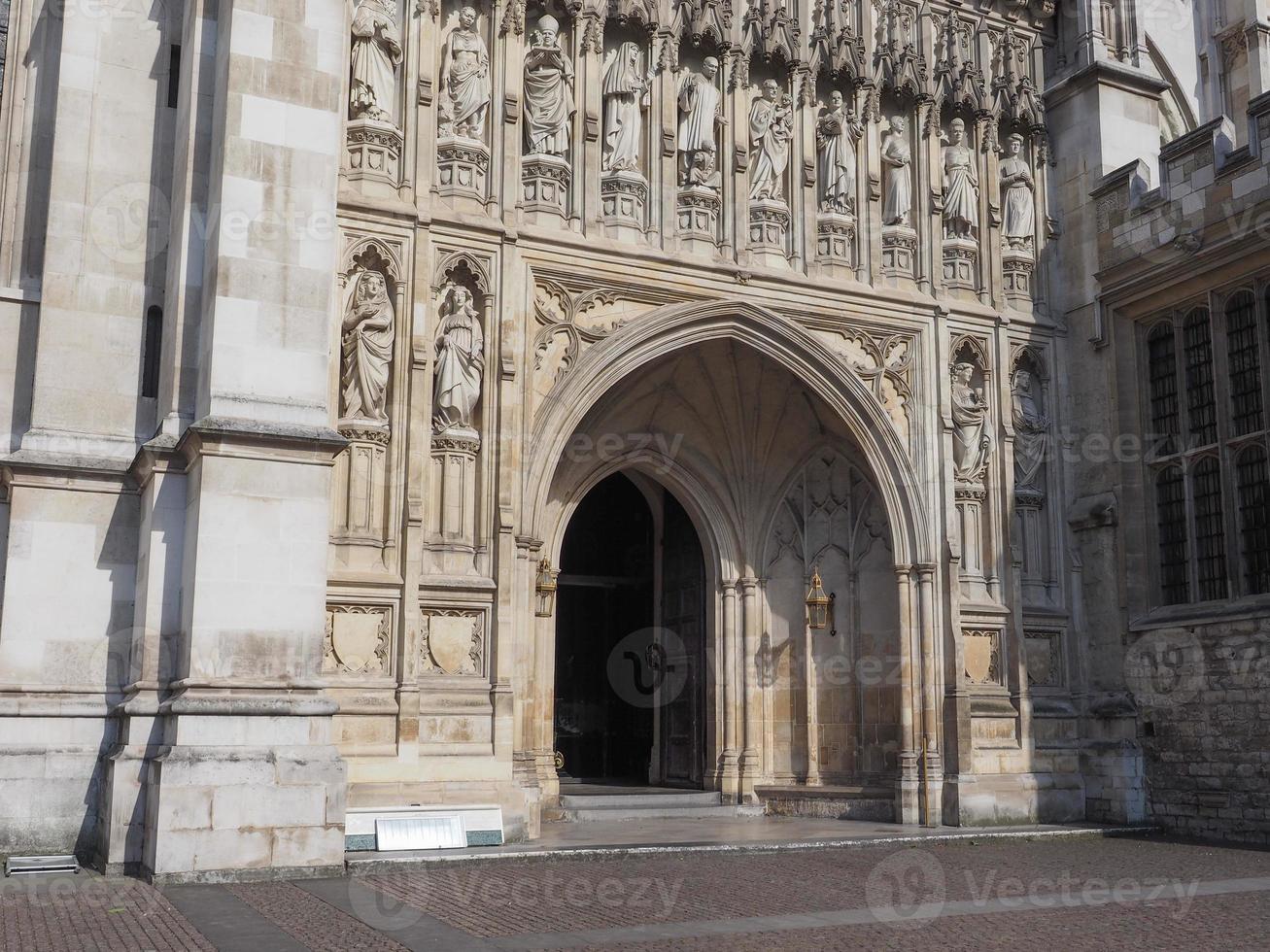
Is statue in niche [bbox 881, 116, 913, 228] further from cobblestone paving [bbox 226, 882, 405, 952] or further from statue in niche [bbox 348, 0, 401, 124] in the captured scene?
cobblestone paving [bbox 226, 882, 405, 952]

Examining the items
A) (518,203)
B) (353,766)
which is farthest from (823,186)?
(353,766)

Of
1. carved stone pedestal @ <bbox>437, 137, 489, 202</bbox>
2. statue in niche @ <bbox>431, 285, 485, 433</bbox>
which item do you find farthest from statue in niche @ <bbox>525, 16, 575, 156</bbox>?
statue in niche @ <bbox>431, 285, 485, 433</bbox>

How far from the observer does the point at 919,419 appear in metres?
15.9

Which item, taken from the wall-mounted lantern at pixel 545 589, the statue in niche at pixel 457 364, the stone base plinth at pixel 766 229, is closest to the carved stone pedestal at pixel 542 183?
the statue in niche at pixel 457 364

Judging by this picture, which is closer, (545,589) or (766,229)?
(545,589)

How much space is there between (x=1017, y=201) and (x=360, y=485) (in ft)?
30.2

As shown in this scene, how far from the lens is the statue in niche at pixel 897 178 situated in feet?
53.9

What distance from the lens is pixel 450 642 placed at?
13.0m

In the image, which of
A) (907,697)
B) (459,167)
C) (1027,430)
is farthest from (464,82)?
(907,697)

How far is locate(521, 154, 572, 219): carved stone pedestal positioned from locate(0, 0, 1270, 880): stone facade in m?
0.04

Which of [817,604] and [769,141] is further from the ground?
[769,141]

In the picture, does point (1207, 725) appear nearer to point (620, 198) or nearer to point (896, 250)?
point (896, 250)

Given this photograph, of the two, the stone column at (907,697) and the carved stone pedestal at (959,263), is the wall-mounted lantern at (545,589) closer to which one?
the stone column at (907,697)

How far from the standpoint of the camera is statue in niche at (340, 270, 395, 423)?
511 inches
